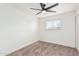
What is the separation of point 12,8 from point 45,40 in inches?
106

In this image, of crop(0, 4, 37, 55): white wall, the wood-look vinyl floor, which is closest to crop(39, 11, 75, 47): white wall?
the wood-look vinyl floor

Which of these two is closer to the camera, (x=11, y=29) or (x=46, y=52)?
(x=11, y=29)

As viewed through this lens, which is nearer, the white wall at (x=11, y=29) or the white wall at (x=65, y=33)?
the white wall at (x=11, y=29)

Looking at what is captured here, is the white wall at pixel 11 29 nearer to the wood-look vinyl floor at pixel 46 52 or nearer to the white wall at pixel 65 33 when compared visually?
the wood-look vinyl floor at pixel 46 52

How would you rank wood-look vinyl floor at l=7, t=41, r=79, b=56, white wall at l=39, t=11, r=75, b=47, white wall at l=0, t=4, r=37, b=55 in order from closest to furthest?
1. white wall at l=0, t=4, r=37, b=55
2. wood-look vinyl floor at l=7, t=41, r=79, b=56
3. white wall at l=39, t=11, r=75, b=47

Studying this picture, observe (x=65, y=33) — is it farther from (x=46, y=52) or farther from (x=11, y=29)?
(x=11, y=29)

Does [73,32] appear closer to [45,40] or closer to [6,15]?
[45,40]

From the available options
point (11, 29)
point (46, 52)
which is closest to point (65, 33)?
point (46, 52)

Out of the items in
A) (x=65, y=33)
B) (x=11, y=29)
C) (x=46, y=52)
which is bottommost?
(x=46, y=52)

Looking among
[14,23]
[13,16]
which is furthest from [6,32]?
[13,16]

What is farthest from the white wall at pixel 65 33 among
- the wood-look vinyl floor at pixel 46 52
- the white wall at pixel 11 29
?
the white wall at pixel 11 29

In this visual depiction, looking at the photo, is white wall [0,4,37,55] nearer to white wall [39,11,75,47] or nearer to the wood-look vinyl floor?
the wood-look vinyl floor

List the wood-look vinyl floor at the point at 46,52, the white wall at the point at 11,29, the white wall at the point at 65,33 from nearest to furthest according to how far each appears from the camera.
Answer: the white wall at the point at 11,29
the wood-look vinyl floor at the point at 46,52
the white wall at the point at 65,33

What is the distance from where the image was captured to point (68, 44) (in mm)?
3355
